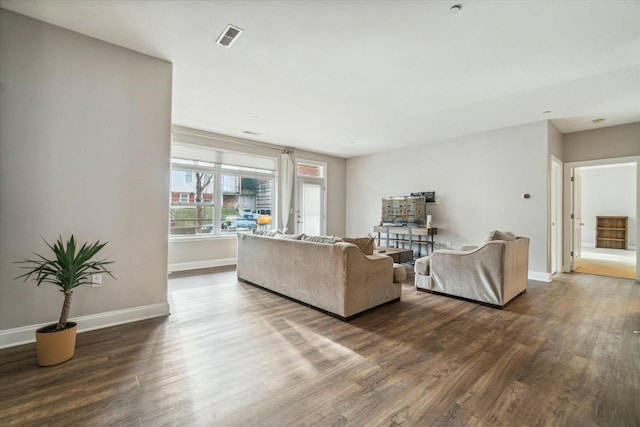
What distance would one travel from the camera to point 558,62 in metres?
2.97

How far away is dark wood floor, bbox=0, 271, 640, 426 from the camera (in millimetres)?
1581

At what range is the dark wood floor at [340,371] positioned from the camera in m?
1.58

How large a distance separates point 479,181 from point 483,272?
2812 mm

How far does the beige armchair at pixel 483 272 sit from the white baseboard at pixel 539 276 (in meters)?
1.11

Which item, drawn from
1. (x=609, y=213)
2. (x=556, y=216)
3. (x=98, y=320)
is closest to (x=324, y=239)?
(x=98, y=320)

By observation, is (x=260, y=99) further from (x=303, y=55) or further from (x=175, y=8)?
(x=175, y=8)

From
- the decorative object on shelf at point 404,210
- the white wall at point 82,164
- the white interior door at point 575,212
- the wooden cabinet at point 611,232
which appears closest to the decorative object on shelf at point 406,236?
the decorative object on shelf at point 404,210

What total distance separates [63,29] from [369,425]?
4.00 m

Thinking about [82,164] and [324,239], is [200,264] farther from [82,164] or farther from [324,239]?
[324,239]

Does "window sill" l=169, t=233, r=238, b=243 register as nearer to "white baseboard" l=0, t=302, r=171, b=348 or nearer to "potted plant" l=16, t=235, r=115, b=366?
"white baseboard" l=0, t=302, r=171, b=348

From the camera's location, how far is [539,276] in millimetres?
4820

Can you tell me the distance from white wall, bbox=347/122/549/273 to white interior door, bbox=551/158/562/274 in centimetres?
46

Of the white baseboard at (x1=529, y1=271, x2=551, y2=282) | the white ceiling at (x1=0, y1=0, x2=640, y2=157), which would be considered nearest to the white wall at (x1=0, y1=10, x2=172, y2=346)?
the white ceiling at (x1=0, y1=0, x2=640, y2=157)

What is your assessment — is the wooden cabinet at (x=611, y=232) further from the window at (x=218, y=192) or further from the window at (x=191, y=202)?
the window at (x=191, y=202)
